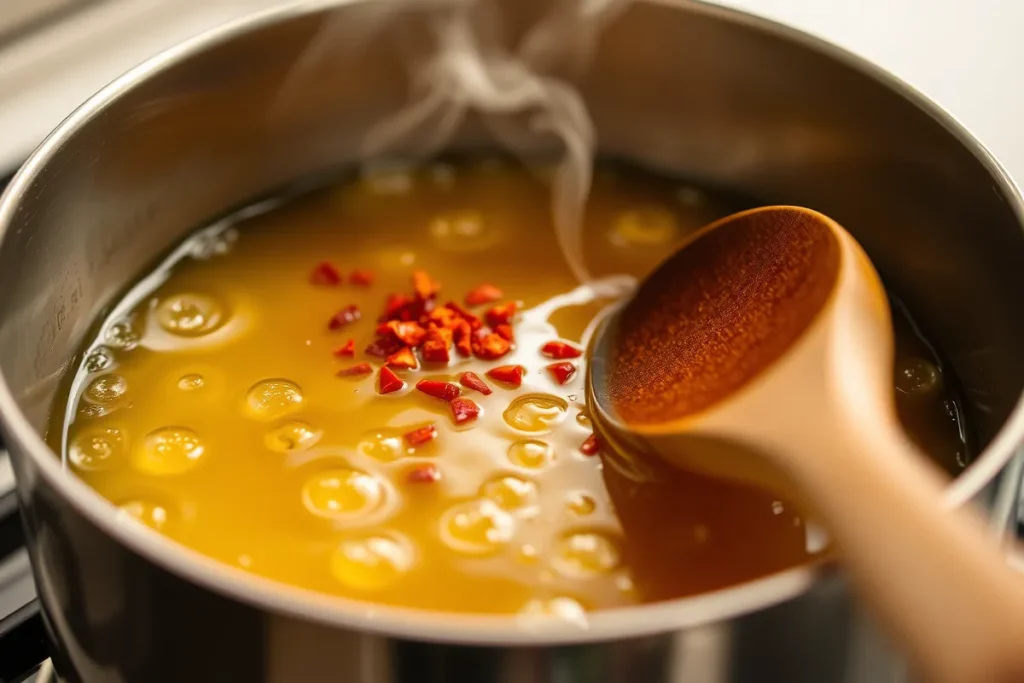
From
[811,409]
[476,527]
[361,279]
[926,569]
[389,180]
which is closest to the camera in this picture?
[926,569]

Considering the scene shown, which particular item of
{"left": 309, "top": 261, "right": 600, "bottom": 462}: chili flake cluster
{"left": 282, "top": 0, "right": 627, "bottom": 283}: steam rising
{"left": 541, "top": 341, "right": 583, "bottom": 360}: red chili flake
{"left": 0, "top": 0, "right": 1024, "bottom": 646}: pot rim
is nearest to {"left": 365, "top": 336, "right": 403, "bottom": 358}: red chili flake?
{"left": 309, "top": 261, "right": 600, "bottom": 462}: chili flake cluster

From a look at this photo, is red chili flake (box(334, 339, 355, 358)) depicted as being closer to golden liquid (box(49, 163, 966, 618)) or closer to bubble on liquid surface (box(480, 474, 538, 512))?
golden liquid (box(49, 163, 966, 618))

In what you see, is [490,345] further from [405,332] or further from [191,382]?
[191,382]

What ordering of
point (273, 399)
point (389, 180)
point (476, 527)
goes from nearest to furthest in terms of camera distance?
point (476, 527) < point (273, 399) < point (389, 180)

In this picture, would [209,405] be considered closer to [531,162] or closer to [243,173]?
[243,173]

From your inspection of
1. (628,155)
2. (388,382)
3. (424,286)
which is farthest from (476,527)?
(628,155)

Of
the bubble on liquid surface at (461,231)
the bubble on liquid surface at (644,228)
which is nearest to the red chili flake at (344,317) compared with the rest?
the bubble on liquid surface at (461,231)
